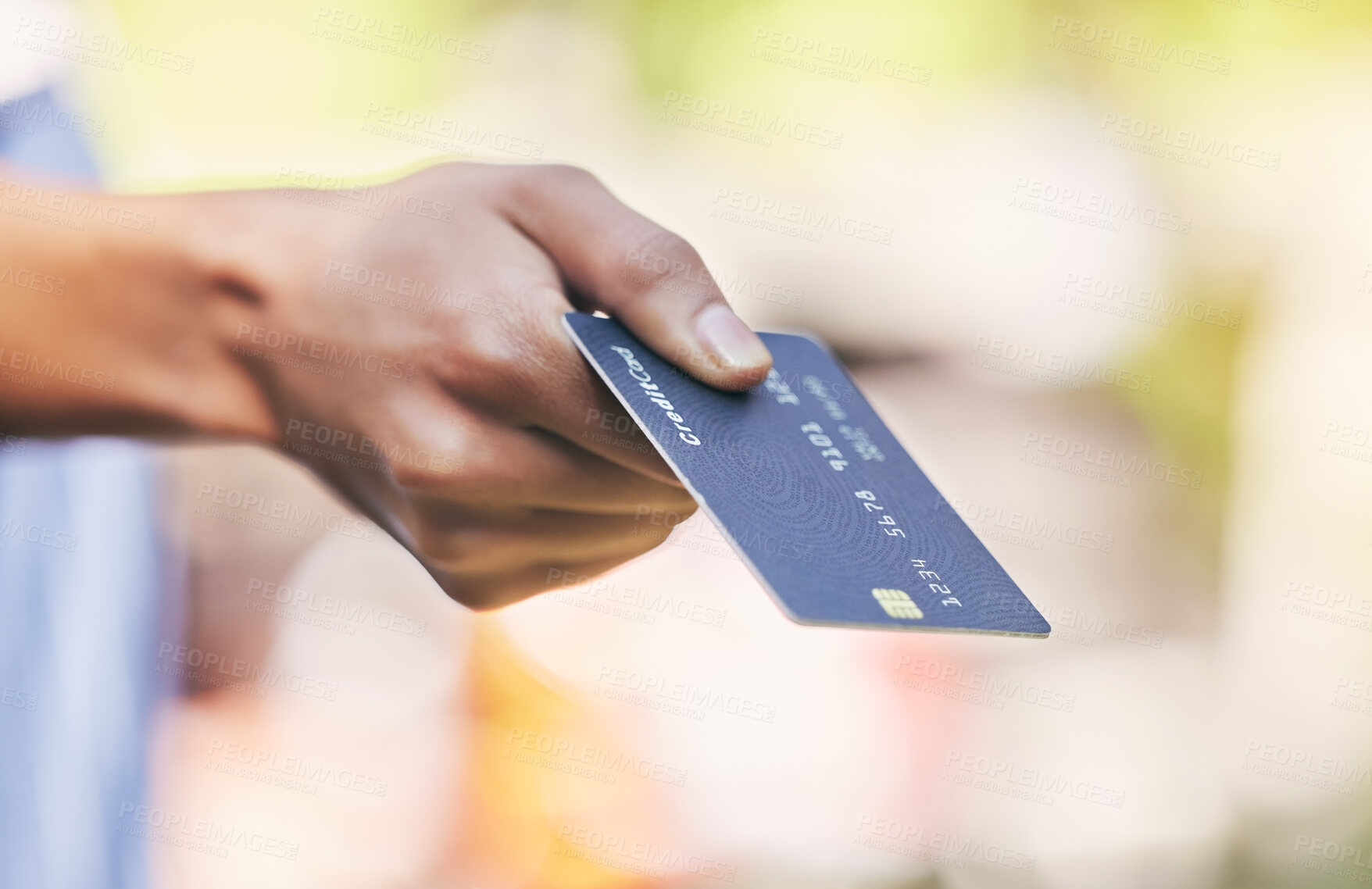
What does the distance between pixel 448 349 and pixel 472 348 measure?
0.03 meters

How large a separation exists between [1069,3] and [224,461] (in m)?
2.02

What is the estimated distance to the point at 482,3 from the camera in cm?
193

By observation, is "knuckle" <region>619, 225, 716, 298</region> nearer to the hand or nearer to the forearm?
the hand

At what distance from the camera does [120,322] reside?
1.09 metres

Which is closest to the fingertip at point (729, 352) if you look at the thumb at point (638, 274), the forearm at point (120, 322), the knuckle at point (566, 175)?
the thumb at point (638, 274)

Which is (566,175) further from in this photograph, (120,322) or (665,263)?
Answer: (120,322)

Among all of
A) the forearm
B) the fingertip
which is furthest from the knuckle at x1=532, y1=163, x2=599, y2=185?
the forearm

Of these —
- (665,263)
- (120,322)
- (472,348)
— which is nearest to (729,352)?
(665,263)

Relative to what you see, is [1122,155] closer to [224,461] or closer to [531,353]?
[531,353]

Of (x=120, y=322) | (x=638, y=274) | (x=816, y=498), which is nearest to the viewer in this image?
(x=816, y=498)

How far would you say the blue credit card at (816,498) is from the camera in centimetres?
62

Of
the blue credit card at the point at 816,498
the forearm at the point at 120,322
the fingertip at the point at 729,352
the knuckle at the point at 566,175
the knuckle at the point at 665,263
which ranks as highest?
the knuckle at the point at 566,175

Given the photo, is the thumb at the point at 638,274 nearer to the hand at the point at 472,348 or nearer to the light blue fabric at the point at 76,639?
the hand at the point at 472,348

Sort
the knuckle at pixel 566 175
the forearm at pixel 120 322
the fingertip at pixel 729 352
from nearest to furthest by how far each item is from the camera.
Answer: the fingertip at pixel 729 352 < the knuckle at pixel 566 175 < the forearm at pixel 120 322
